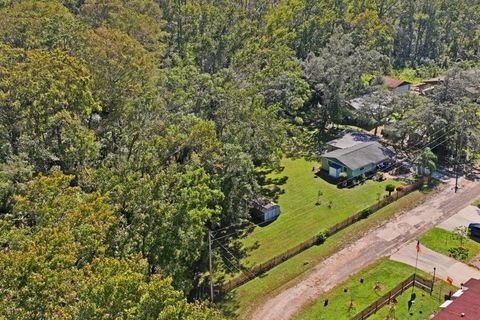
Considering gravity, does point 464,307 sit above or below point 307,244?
above

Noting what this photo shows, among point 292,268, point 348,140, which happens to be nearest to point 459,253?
point 292,268

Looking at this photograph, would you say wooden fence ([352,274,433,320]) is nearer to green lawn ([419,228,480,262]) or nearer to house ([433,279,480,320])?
house ([433,279,480,320])

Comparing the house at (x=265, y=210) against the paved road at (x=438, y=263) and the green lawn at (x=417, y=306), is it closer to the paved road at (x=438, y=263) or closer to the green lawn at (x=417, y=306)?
the paved road at (x=438, y=263)

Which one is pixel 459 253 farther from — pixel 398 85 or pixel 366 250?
pixel 398 85

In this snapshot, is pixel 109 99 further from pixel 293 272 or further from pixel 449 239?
pixel 449 239

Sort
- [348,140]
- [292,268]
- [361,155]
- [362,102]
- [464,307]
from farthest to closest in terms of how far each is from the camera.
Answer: [362,102], [348,140], [361,155], [292,268], [464,307]

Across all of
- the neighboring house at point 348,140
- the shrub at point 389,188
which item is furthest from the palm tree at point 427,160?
the neighboring house at point 348,140

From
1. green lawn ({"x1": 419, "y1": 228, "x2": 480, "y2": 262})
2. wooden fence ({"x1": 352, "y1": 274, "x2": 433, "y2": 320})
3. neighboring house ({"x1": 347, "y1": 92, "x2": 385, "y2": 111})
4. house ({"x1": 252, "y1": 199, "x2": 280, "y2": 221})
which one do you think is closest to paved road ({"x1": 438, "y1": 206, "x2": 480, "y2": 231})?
green lawn ({"x1": 419, "y1": 228, "x2": 480, "y2": 262})
